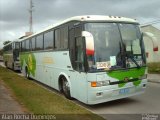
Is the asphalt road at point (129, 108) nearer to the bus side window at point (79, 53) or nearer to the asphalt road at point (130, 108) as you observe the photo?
the asphalt road at point (130, 108)

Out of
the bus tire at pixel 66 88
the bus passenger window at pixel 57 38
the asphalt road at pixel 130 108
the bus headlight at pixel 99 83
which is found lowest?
the asphalt road at pixel 130 108

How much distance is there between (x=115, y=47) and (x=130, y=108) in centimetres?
200

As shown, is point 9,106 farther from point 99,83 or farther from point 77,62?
point 99,83

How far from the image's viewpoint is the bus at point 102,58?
898cm

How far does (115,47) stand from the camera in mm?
9375

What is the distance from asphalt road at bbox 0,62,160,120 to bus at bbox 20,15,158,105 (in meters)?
0.39

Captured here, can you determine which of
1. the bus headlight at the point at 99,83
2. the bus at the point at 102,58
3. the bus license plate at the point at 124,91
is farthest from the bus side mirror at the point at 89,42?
the bus license plate at the point at 124,91

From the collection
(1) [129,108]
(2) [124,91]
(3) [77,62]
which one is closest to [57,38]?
(3) [77,62]

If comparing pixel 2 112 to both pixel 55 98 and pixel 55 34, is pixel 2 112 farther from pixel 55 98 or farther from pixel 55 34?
pixel 55 34

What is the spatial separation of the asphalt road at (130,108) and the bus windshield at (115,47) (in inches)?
52.3

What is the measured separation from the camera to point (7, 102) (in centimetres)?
939

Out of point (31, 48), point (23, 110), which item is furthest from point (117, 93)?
point (31, 48)

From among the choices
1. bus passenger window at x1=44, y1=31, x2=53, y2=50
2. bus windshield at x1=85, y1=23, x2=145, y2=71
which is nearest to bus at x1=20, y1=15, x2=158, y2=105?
bus windshield at x1=85, y1=23, x2=145, y2=71

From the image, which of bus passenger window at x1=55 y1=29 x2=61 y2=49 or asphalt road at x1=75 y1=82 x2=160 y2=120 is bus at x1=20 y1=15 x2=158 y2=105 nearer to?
asphalt road at x1=75 y1=82 x2=160 y2=120
